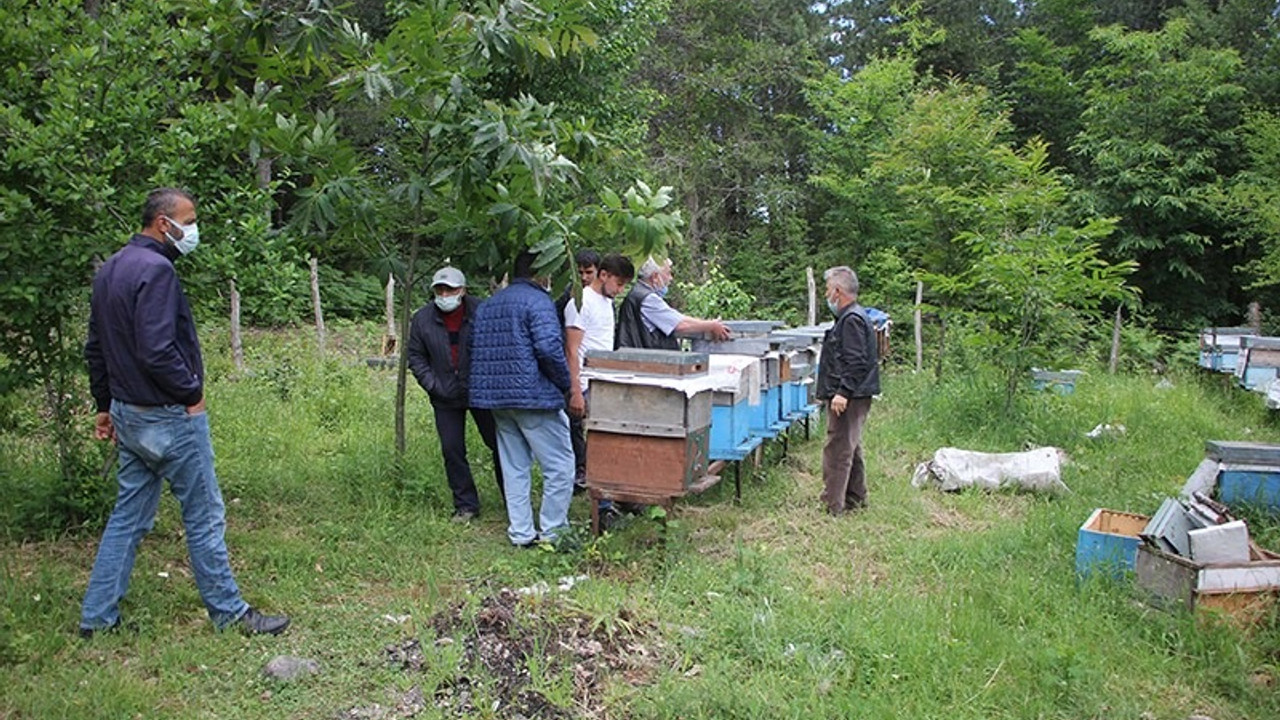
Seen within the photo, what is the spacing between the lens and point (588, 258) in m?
7.07

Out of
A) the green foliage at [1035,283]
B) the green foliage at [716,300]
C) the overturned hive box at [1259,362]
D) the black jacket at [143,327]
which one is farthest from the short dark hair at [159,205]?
the overturned hive box at [1259,362]

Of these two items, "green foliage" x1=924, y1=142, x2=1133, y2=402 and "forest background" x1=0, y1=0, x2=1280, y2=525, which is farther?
"green foliage" x1=924, y1=142, x2=1133, y2=402

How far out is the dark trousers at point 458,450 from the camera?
21.9ft

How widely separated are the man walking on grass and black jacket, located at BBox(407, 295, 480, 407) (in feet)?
6.85

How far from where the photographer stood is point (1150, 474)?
863cm

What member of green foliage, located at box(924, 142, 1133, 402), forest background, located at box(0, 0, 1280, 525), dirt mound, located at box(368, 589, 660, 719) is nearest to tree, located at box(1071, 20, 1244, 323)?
forest background, located at box(0, 0, 1280, 525)

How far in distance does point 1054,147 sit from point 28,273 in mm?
25127

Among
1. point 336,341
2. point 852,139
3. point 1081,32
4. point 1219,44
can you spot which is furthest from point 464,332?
point 1081,32

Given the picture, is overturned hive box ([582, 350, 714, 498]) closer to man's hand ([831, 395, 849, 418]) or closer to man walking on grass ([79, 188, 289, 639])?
man's hand ([831, 395, 849, 418])

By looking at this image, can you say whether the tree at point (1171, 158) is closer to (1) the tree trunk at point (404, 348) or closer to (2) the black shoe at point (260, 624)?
(1) the tree trunk at point (404, 348)

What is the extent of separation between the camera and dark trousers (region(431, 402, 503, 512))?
669 centimetres

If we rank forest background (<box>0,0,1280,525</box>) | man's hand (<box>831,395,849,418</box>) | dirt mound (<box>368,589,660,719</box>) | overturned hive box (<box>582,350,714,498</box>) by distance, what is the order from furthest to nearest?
man's hand (<box>831,395,849,418</box>) < overturned hive box (<box>582,350,714,498</box>) < forest background (<box>0,0,1280,525</box>) < dirt mound (<box>368,589,660,719</box>)

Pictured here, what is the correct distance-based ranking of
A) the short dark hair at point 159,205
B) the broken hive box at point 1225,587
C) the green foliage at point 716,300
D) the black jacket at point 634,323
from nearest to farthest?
the short dark hair at point 159,205, the broken hive box at point 1225,587, the black jacket at point 634,323, the green foliage at point 716,300

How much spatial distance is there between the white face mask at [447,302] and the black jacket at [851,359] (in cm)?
285
